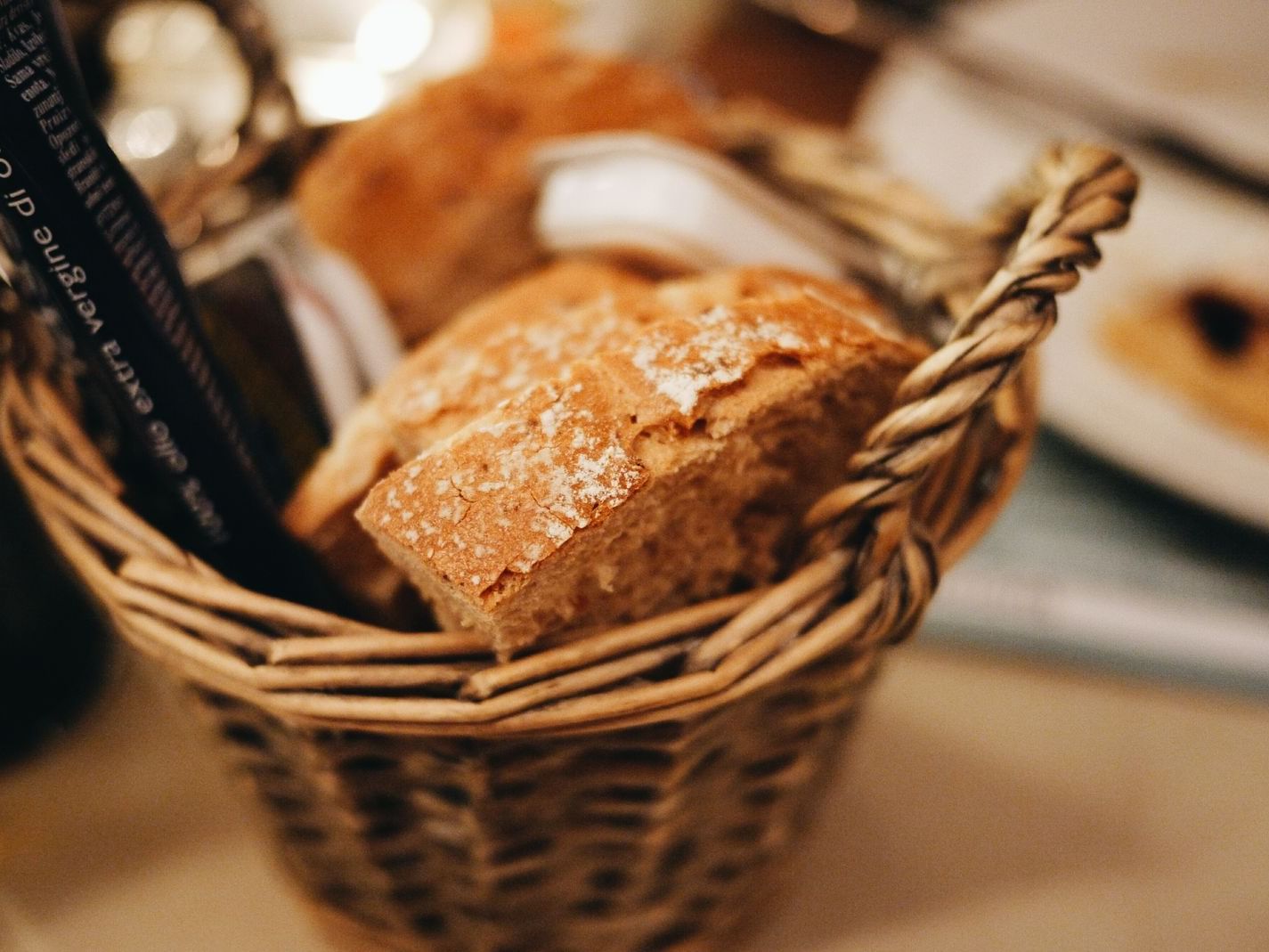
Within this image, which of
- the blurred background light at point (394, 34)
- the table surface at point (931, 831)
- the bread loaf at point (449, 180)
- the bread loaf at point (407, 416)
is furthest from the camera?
the blurred background light at point (394, 34)

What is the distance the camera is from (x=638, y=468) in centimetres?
38

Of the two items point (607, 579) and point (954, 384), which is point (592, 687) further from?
point (954, 384)

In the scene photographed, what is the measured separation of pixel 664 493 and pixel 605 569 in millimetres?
44

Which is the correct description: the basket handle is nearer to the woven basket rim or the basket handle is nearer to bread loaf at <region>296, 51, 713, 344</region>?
the woven basket rim

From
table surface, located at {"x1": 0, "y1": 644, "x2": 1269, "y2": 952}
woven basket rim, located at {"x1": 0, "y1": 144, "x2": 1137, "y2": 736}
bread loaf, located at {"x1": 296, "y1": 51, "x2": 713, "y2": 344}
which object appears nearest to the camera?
woven basket rim, located at {"x1": 0, "y1": 144, "x2": 1137, "y2": 736}

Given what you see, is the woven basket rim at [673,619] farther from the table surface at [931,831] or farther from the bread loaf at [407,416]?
the table surface at [931,831]

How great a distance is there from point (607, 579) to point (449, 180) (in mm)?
486

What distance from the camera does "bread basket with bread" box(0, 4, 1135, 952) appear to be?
379mm

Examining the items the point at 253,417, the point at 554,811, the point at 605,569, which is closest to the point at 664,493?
the point at 605,569

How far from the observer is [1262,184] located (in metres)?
0.95

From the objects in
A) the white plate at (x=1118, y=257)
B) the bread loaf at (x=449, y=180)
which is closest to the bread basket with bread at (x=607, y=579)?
the bread loaf at (x=449, y=180)

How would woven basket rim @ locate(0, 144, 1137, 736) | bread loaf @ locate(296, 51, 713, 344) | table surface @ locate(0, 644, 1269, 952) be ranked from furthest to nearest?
bread loaf @ locate(296, 51, 713, 344), table surface @ locate(0, 644, 1269, 952), woven basket rim @ locate(0, 144, 1137, 736)

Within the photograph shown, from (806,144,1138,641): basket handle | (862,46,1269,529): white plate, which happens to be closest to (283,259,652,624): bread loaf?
(806,144,1138,641): basket handle

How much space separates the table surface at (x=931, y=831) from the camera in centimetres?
61
